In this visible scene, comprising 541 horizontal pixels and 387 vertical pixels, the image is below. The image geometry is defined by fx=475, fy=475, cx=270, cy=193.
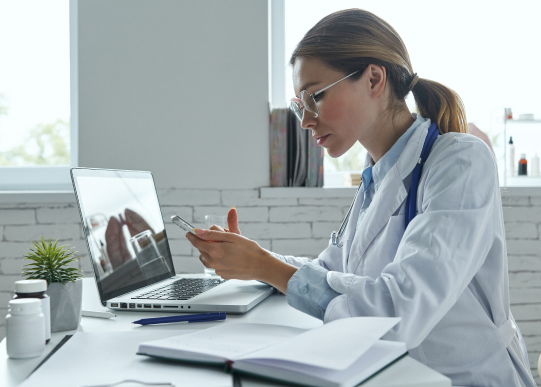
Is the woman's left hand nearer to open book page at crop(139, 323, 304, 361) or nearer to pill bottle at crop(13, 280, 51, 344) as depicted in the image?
open book page at crop(139, 323, 304, 361)

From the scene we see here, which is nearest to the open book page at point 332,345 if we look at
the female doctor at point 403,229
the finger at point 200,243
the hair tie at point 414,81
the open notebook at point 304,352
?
the open notebook at point 304,352

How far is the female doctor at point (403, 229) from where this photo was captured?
2.60 ft

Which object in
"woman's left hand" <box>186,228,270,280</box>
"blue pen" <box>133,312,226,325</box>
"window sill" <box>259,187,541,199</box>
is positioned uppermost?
"window sill" <box>259,187,541,199</box>

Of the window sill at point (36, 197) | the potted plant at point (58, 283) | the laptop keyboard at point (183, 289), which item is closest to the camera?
→ the potted plant at point (58, 283)

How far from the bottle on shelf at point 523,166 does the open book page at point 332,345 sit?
6.71ft

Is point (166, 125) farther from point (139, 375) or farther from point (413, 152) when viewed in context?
point (139, 375)

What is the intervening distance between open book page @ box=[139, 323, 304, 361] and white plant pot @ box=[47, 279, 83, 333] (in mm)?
280

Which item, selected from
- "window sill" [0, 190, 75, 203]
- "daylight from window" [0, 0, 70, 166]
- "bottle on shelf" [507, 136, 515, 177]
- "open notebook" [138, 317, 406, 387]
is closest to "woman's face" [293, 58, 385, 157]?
"open notebook" [138, 317, 406, 387]

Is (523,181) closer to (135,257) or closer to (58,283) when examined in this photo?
(135,257)

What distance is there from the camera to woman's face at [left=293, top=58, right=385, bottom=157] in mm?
1141

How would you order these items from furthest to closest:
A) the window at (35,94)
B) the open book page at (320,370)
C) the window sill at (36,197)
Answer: the window at (35,94)
the window sill at (36,197)
the open book page at (320,370)

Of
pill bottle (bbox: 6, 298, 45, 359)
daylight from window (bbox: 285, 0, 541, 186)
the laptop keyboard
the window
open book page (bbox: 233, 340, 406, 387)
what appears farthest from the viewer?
daylight from window (bbox: 285, 0, 541, 186)

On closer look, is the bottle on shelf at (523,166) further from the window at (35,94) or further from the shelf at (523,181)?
the window at (35,94)

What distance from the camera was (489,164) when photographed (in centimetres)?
93
